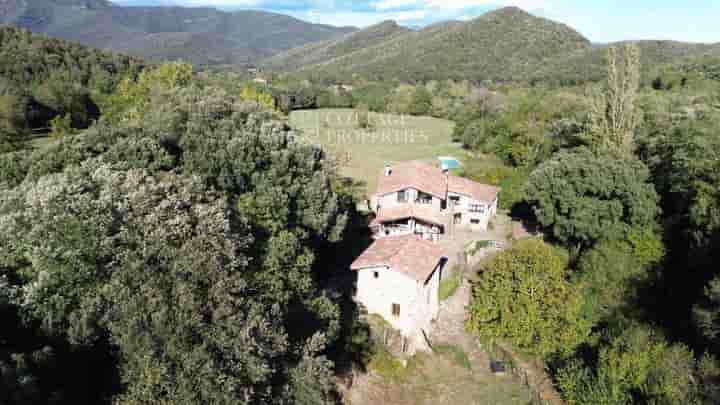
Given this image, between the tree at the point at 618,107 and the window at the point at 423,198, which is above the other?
the tree at the point at 618,107

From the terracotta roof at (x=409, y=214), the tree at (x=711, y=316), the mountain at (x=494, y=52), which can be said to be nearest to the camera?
the tree at (x=711, y=316)

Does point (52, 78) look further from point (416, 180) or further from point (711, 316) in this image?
point (711, 316)

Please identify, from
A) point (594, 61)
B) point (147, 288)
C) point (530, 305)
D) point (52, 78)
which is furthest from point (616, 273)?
point (594, 61)

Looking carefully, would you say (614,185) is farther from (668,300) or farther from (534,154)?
(534,154)

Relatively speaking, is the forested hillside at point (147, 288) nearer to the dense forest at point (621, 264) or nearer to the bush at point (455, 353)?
the bush at point (455, 353)

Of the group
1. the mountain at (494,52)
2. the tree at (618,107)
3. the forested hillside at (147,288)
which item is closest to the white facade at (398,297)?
the forested hillside at (147,288)

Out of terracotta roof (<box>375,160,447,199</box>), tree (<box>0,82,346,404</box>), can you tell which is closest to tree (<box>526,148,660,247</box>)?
terracotta roof (<box>375,160,447,199</box>)

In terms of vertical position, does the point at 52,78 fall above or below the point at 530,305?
above
